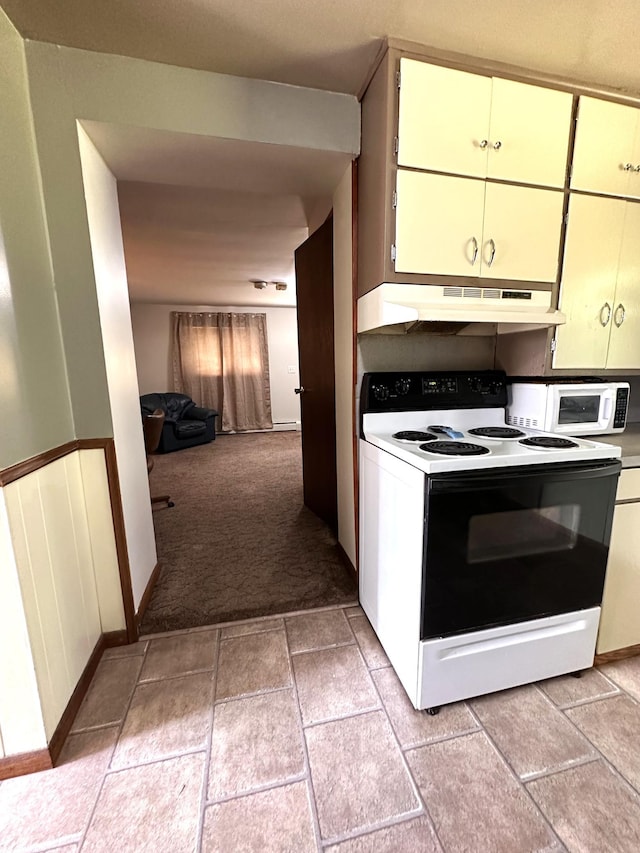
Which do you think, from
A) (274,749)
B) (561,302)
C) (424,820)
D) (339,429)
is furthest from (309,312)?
(424,820)

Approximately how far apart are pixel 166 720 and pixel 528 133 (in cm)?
259

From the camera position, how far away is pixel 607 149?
4.99 ft

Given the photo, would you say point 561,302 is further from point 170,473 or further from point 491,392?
point 170,473

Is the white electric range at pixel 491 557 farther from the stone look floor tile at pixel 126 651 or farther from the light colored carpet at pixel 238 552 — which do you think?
the stone look floor tile at pixel 126 651

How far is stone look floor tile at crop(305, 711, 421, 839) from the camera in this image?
0.99m

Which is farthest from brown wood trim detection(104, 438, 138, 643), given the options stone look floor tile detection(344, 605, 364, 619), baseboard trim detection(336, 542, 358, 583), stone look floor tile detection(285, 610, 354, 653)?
baseboard trim detection(336, 542, 358, 583)

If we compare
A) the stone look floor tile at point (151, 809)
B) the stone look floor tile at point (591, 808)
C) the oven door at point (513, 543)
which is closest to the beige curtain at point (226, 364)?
the stone look floor tile at point (151, 809)

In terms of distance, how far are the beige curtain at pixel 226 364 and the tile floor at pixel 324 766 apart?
5.01 m

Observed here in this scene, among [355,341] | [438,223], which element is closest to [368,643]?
[355,341]

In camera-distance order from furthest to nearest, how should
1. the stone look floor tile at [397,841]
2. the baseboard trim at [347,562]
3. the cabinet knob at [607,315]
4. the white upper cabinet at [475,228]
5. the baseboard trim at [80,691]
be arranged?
the baseboard trim at [347,562], the cabinet knob at [607,315], the white upper cabinet at [475,228], the baseboard trim at [80,691], the stone look floor tile at [397,841]

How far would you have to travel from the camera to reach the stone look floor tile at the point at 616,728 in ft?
3.68

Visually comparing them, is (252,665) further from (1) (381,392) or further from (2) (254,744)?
(1) (381,392)

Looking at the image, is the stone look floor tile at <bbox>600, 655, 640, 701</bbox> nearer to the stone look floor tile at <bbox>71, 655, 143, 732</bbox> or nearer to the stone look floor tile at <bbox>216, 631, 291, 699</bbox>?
the stone look floor tile at <bbox>216, 631, 291, 699</bbox>

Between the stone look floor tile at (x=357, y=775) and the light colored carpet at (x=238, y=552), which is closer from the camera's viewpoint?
the stone look floor tile at (x=357, y=775)
